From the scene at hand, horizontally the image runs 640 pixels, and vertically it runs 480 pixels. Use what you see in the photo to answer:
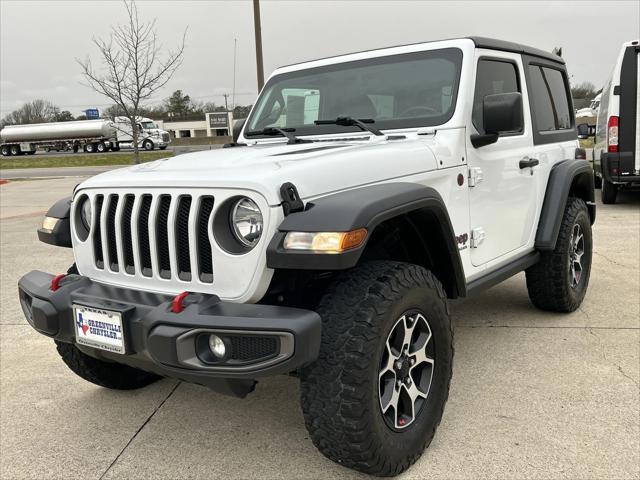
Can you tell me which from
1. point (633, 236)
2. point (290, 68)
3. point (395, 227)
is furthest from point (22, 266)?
point (633, 236)

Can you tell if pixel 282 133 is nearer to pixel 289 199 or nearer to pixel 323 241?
pixel 289 199

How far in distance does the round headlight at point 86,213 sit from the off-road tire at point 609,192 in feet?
31.7

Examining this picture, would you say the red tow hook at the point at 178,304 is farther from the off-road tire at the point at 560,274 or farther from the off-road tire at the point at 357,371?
the off-road tire at the point at 560,274

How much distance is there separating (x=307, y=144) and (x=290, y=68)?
110cm

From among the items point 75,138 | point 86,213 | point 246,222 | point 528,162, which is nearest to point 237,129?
point 86,213

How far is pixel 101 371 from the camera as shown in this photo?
10.7 feet

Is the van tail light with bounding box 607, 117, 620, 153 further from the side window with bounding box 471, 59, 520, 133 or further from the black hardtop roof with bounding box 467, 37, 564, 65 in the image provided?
the side window with bounding box 471, 59, 520, 133

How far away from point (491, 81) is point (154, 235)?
7.54 feet

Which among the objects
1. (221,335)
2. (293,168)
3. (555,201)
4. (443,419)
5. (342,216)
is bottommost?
(443,419)

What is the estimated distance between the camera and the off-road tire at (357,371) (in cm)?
220

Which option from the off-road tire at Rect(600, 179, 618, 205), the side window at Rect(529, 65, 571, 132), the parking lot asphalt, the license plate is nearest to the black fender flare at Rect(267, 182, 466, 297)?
the license plate

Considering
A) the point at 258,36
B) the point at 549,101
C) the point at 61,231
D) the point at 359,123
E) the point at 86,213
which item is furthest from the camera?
the point at 258,36

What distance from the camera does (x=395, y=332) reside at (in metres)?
2.49

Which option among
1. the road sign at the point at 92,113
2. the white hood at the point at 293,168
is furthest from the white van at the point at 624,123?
the road sign at the point at 92,113
